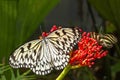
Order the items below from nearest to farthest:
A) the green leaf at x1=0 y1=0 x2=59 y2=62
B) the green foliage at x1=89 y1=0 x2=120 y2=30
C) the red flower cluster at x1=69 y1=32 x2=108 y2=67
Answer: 1. the red flower cluster at x1=69 y1=32 x2=108 y2=67
2. the green leaf at x1=0 y1=0 x2=59 y2=62
3. the green foliage at x1=89 y1=0 x2=120 y2=30

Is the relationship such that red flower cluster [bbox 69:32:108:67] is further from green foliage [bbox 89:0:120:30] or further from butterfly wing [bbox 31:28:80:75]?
green foliage [bbox 89:0:120:30]

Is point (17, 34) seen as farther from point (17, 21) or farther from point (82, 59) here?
point (82, 59)

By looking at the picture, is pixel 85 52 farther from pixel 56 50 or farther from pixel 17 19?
pixel 17 19

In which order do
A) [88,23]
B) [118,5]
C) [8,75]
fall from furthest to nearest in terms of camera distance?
1. [88,23]
2. [118,5]
3. [8,75]

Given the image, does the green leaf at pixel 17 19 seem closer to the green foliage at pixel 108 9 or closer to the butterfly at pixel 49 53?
the green foliage at pixel 108 9

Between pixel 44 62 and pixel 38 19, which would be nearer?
pixel 44 62

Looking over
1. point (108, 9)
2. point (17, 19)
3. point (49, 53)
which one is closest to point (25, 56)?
point (49, 53)

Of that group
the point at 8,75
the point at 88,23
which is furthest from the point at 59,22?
the point at 8,75

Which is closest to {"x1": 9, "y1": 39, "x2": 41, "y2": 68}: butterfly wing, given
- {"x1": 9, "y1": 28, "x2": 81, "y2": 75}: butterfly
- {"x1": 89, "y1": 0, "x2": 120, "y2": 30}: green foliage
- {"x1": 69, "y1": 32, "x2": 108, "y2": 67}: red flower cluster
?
{"x1": 9, "y1": 28, "x2": 81, "y2": 75}: butterfly

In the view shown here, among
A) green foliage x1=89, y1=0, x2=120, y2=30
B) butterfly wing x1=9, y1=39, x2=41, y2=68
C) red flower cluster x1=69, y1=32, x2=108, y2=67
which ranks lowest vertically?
red flower cluster x1=69, y1=32, x2=108, y2=67
